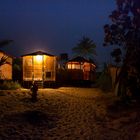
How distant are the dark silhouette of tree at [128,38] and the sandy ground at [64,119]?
5.06ft

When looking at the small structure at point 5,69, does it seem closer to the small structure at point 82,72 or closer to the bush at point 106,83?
the bush at point 106,83

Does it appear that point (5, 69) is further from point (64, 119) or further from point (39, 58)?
point (64, 119)

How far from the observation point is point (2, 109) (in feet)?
53.3

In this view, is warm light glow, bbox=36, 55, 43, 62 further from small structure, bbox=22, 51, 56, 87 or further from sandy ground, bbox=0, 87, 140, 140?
sandy ground, bbox=0, 87, 140, 140

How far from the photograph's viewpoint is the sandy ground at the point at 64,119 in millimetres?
12686

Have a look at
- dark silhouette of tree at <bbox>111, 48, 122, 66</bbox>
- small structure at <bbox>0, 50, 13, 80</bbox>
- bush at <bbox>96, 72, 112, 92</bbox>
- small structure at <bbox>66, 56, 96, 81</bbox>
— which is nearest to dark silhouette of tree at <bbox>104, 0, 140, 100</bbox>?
dark silhouette of tree at <bbox>111, 48, 122, 66</bbox>

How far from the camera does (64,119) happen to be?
1542 cm

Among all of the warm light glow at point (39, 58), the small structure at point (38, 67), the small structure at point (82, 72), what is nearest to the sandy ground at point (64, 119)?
the small structure at point (38, 67)

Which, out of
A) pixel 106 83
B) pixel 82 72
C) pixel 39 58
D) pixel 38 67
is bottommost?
pixel 106 83

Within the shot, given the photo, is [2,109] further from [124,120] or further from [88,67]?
[88,67]

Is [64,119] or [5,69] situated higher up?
[5,69]

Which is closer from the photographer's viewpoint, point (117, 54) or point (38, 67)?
point (117, 54)

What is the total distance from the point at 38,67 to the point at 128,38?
11.8 metres

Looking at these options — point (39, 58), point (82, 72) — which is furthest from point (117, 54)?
point (82, 72)
